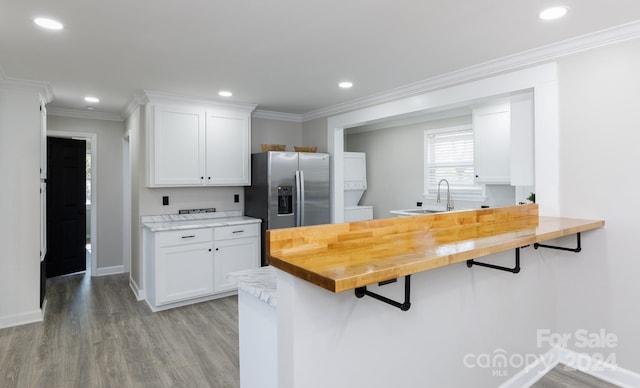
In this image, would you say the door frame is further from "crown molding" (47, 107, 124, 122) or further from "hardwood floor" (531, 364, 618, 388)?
"hardwood floor" (531, 364, 618, 388)

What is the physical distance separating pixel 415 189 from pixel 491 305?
3477 millimetres

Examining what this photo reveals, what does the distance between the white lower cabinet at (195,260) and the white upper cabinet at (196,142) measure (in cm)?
65

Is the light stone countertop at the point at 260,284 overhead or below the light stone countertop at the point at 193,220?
below

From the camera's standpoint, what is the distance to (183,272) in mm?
3855

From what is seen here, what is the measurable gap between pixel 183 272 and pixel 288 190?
153cm

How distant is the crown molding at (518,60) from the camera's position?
2.32 m

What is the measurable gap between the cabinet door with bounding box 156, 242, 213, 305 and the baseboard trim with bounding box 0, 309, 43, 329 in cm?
113

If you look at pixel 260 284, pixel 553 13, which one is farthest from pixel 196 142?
pixel 553 13

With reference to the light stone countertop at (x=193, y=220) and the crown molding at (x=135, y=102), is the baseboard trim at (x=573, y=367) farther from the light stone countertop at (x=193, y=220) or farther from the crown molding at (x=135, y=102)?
the crown molding at (x=135, y=102)

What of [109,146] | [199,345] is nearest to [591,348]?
[199,345]

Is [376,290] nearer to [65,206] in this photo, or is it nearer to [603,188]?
[603,188]

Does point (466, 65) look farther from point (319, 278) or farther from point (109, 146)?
point (109, 146)

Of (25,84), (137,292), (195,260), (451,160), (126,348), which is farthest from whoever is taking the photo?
(451,160)

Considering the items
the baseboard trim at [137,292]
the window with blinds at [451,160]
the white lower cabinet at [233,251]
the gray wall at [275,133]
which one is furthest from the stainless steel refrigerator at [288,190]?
the window with blinds at [451,160]
